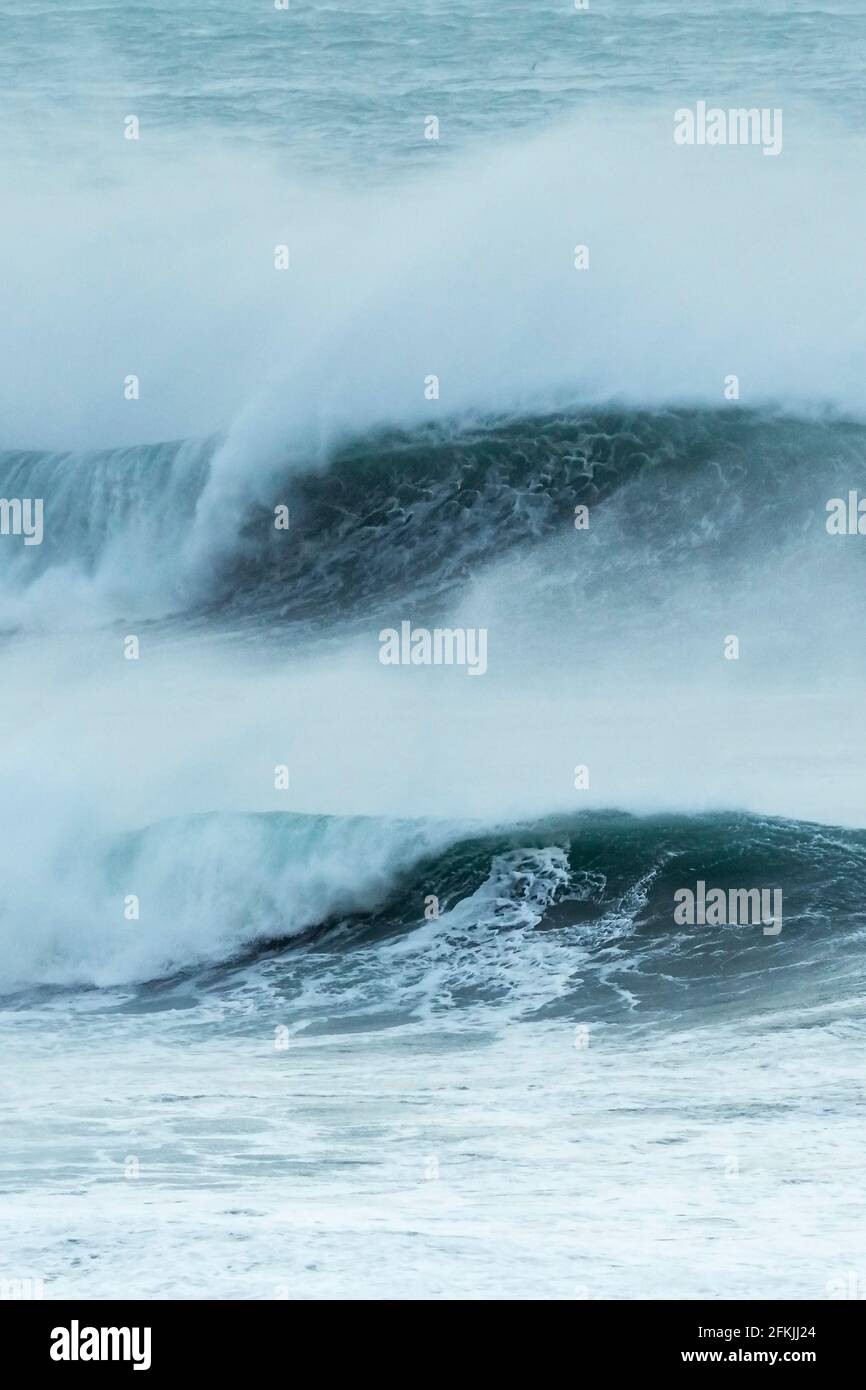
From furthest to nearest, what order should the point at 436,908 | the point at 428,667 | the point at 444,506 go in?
the point at 444,506
the point at 428,667
the point at 436,908

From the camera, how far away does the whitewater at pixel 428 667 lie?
732 centimetres

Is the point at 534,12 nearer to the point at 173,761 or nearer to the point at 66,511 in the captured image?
the point at 66,511

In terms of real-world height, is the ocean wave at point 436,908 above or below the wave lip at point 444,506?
below

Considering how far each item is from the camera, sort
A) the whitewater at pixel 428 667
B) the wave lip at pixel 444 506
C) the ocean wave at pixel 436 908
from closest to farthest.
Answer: the whitewater at pixel 428 667
the ocean wave at pixel 436 908
the wave lip at pixel 444 506

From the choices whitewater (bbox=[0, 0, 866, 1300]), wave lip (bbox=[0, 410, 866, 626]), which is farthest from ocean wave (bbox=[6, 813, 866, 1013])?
wave lip (bbox=[0, 410, 866, 626])

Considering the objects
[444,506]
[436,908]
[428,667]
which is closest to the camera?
[436,908]

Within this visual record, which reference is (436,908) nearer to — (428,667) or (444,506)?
(428,667)

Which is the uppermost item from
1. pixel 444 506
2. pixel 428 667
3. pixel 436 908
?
pixel 444 506

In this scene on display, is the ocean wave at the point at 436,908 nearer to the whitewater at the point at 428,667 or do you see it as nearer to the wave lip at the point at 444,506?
the whitewater at the point at 428,667

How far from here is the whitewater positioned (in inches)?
288

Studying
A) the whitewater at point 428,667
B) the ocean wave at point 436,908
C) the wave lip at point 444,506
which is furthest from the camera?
the wave lip at point 444,506

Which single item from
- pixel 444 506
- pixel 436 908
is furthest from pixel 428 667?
pixel 436 908

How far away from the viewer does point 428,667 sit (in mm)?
14562

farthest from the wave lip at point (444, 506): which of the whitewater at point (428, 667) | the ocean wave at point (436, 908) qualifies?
the ocean wave at point (436, 908)
